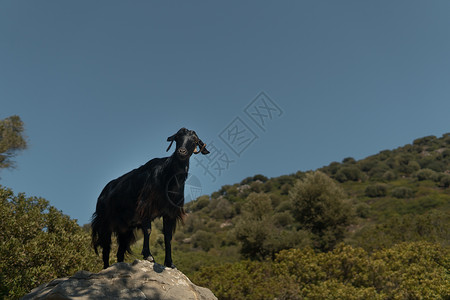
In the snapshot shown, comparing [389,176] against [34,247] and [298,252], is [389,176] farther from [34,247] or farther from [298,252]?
[34,247]

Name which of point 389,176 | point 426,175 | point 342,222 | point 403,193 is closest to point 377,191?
point 403,193

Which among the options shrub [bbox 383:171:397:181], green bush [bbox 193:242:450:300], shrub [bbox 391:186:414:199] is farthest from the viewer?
shrub [bbox 383:171:397:181]

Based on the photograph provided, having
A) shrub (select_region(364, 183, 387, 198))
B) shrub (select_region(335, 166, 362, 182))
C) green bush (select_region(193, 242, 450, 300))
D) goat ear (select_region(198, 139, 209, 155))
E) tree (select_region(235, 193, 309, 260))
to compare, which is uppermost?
shrub (select_region(335, 166, 362, 182))

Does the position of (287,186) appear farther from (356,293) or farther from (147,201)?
(147,201)

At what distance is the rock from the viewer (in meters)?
4.84

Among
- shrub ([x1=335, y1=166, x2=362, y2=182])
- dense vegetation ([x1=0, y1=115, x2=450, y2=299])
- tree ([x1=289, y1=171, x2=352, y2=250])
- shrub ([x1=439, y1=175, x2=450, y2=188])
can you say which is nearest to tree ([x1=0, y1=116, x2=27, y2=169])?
dense vegetation ([x1=0, y1=115, x2=450, y2=299])

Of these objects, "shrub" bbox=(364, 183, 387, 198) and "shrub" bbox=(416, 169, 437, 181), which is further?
"shrub" bbox=(416, 169, 437, 181)

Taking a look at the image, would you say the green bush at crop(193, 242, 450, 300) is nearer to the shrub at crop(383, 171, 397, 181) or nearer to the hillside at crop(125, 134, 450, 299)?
the hillside at crop(125, 134, 450, 299)

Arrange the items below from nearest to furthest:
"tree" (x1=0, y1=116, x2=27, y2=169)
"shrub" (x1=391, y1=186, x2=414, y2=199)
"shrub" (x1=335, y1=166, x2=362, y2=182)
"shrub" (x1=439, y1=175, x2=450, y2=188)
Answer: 1. "tree" (x1=0, y1=116, x2=27, y2=169)
2. "shrub" (x1=391, y1=186, x2=414, y2=199)
3. "shrub" (x1=439, y1=175, x2=450, y2=188)
4. "shrub" (x1=335, y1=166, x2=362, y2=182)

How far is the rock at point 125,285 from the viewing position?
15.9ft

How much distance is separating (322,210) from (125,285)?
1103 inches

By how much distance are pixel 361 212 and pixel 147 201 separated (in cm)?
4275

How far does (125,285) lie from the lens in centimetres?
520

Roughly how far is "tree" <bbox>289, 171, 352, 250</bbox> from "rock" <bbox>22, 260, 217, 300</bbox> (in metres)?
26.0
